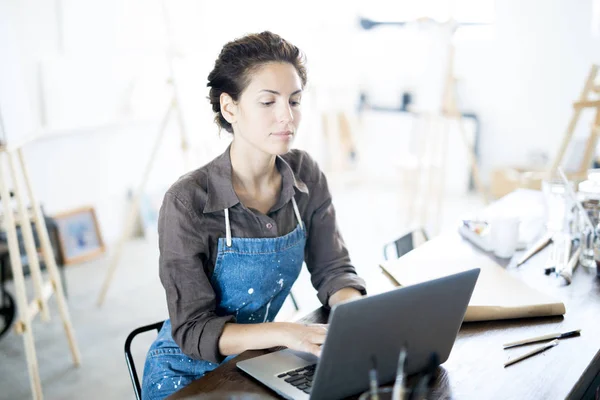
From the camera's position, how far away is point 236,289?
147cm

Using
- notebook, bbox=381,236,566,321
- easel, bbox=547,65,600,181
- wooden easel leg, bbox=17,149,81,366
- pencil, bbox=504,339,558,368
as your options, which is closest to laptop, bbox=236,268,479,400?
pencil, bbox=504,339,558,368

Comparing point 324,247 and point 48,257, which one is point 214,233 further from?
point 48,257

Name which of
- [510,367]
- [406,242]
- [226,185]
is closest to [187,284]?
[226,185]

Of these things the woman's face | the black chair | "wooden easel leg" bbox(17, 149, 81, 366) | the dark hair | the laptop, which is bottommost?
the black chair

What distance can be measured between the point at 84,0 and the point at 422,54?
292 centimetres

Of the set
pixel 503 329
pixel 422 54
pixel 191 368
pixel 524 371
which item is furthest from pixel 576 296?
pixel 422 54

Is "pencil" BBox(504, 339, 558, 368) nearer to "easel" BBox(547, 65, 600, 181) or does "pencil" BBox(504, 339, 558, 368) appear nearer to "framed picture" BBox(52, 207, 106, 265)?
"easel" BBox(547, 65, 600, 181)

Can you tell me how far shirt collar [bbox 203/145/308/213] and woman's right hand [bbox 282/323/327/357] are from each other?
0.36 m

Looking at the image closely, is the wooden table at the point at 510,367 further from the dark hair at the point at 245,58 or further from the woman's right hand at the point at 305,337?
the dark hair at the point at 245,58

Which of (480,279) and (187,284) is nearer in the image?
(187,284)

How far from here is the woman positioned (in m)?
1.34

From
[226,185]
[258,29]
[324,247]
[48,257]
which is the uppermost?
[258,29]

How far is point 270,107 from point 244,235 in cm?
32

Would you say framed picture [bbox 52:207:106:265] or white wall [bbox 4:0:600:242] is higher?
white wall [bbox 4:0:600:242]
